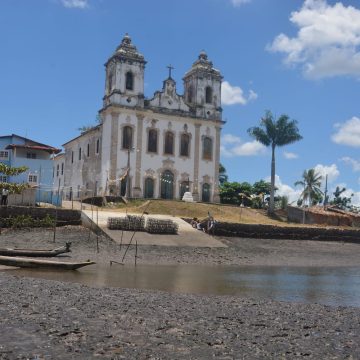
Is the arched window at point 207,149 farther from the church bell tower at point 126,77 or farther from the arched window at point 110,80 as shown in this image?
the arched window at point 110,80

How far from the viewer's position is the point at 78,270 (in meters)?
22.9

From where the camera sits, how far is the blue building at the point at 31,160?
4511 centimetres

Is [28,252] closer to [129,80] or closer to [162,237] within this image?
[162,237]

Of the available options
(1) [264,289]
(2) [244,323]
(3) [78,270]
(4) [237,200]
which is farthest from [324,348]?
(4) [237,200]

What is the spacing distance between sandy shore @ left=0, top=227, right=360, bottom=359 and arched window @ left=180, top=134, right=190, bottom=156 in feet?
139

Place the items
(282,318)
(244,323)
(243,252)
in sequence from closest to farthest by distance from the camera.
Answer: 1. (244,323)
2. (282,318)
3. (243,252)

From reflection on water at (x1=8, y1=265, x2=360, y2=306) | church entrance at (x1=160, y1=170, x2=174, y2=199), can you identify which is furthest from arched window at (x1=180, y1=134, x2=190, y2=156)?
reflection on water at (x1=8, y1=265, x2=360, y2=306)

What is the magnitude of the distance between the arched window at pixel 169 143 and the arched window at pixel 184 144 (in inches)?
43.5

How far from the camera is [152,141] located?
5875 centimetres

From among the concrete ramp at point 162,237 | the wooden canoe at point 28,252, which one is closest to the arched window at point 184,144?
the concrete ramp at point 162,237

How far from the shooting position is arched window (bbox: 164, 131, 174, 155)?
59.4 m

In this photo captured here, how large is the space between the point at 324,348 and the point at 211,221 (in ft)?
98.6

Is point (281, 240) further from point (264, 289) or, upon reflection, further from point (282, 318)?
point (282, 318)

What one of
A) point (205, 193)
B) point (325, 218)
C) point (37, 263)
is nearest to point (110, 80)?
point (205, 193)
